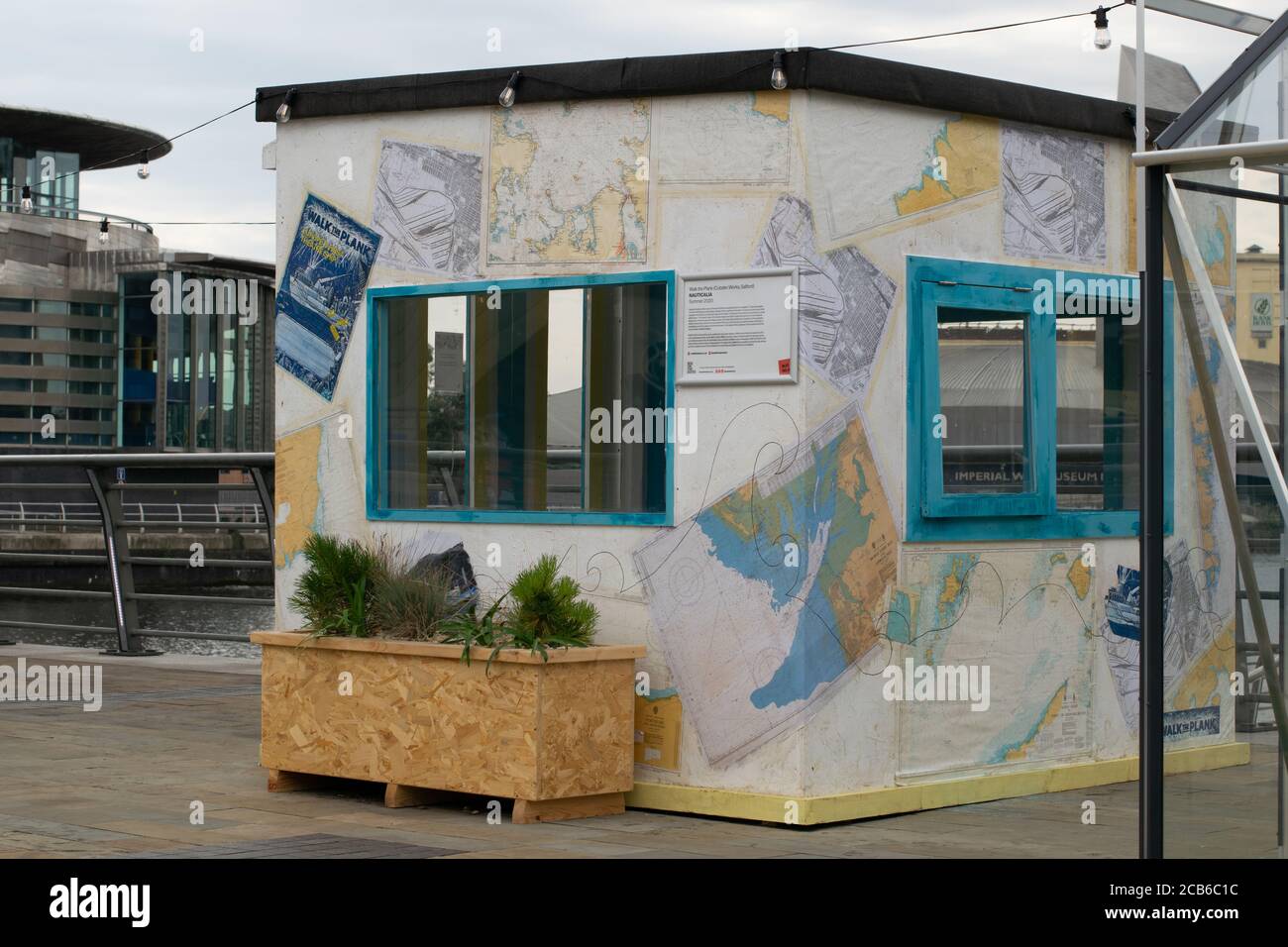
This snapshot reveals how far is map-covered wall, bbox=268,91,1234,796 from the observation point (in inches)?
295

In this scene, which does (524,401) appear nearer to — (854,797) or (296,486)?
(296,486)

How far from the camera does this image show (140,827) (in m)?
6.96

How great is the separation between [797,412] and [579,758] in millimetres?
1693

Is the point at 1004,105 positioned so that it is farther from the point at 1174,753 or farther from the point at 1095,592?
the point at 1174,753

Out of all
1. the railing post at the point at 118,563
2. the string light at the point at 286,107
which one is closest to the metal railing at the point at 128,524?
the railing post at the point at 118,563

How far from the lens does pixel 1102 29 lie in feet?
35.9

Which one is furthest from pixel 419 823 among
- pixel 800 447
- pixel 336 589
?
pixel 800 447

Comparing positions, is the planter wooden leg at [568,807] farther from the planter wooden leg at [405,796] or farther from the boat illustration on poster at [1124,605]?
the boat illustration on poster at [1124,605]

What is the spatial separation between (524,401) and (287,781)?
204 centimetres

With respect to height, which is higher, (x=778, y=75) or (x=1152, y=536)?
(x=778, y=75)

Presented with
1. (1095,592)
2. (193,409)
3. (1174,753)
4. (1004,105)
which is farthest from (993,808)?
(193,409)

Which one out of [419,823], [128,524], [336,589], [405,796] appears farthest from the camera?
[128,524]

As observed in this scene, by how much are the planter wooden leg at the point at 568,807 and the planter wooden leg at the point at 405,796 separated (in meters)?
0.62

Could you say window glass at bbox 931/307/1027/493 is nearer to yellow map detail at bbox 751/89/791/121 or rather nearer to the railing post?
yellow map detail at bbox 751/89/791/121
